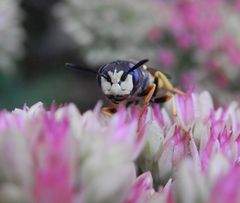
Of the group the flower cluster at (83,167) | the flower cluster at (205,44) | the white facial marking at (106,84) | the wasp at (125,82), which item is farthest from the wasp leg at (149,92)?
the flower cluster at (205,44)

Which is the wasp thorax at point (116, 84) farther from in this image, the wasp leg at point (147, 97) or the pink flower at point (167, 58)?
the pink flower at point (167, 58)

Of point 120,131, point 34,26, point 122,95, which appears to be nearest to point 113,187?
point 120,131

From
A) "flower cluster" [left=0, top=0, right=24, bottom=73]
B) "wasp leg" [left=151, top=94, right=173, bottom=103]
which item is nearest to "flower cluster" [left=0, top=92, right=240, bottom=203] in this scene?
"wasp leg" [left=151, top=94, right=173, bottom=103]

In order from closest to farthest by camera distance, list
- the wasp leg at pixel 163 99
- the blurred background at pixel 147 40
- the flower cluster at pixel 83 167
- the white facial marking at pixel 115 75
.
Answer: the flower cluster at pixel 83 167 → the white facial marking at pixel 115 75 → the wasp leg at pixel 163 99 → the blurred background at pixel 147 40

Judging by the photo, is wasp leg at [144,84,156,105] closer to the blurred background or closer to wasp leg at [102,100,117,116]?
wasp leg at [102,100,117,116]

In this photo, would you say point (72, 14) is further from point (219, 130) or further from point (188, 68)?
point (219, 130)

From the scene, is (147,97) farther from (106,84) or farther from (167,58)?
(167,58)

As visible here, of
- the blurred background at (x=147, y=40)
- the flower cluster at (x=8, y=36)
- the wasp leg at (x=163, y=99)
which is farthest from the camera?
the blurred background at (x=147, y=40)

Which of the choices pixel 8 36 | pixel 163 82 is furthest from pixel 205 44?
pixel 163 82
